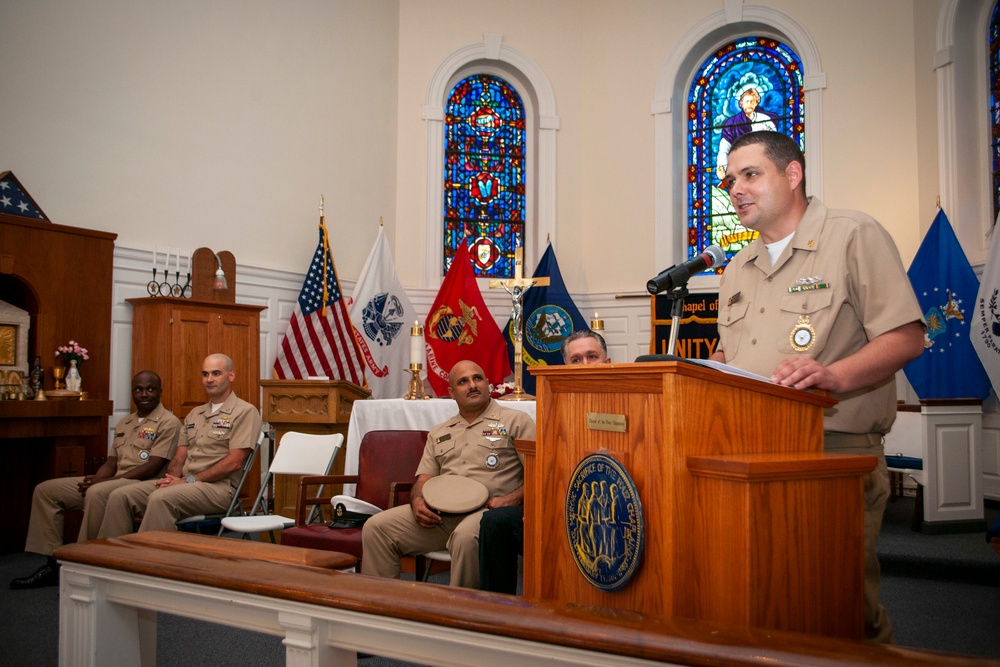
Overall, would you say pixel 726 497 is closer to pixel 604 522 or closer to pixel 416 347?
pixel 604 522

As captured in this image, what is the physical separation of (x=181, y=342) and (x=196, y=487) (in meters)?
2.05

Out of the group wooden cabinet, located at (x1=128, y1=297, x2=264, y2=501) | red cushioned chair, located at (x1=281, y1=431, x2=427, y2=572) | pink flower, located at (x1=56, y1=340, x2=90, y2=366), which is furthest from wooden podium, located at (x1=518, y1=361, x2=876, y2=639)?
wooden cabinet, located at (x1=128, y1=297, x2=264, y2=501)

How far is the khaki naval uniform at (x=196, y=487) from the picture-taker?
4559mm

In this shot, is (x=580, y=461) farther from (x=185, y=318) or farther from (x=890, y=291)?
(x=185, y=318)

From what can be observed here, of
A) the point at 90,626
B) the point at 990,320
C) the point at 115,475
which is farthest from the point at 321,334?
the point at 90,626

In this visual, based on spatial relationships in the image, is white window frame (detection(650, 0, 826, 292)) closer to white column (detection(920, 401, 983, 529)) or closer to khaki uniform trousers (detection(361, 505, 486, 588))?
white column (detection(920, 401, 983, 529))

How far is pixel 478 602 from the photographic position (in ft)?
4.63

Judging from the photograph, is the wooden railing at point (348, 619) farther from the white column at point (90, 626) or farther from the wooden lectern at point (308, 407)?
the wooden lectern at point (308, 407)

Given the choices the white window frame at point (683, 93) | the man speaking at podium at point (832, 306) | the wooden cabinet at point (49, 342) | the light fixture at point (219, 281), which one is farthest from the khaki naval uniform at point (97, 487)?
the white window frame at point (683, 93)

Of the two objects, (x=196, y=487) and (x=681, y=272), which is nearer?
(x=681, y=272)

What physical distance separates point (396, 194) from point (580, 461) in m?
7.79

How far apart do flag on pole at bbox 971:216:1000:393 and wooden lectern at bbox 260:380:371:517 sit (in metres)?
4.64

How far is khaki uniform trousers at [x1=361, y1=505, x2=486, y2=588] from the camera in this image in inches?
138

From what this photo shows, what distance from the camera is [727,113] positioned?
9.30 m
